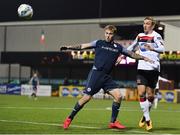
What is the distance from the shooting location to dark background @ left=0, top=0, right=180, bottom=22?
52.4 m

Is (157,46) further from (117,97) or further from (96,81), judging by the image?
(96,81)

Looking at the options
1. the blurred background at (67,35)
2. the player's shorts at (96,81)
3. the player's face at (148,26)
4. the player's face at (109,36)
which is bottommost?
the blurred background at (67,35)

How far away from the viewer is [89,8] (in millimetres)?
56219

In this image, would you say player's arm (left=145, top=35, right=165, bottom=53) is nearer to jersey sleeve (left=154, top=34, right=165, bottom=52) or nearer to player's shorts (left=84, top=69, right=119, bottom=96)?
jersey sleeve (left=154, top=34, right=165, bottom=52)

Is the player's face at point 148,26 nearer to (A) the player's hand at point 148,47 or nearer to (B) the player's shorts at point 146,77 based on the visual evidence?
(A) the player's hand at point 148,47

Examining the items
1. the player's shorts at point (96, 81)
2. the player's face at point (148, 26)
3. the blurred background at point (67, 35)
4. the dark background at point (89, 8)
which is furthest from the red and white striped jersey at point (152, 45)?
the dark background at point (89, 8)

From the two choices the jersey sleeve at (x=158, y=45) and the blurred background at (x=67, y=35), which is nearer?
the jersey sleeve at (x=158, y=45)

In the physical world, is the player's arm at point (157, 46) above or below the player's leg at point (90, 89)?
above

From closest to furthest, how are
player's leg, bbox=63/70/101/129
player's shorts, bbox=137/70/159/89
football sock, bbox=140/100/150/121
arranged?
player's leg, bbox=63/70/101/129 < football sock, bbox=140/100/150/121 < player's shorts, bbox=137/70/159/89

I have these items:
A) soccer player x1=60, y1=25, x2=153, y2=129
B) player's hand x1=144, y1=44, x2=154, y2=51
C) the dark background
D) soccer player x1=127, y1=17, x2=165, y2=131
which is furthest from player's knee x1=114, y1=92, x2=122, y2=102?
the dark background

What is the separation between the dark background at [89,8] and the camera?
172 ft

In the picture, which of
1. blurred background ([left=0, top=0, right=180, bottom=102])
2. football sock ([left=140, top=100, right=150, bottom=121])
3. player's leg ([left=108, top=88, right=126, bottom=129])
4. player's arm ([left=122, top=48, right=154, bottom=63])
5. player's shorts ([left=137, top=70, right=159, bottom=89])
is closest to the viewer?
player's arm ([left=122, top=48, right=154, bottom=63])

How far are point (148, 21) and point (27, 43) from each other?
158 feet

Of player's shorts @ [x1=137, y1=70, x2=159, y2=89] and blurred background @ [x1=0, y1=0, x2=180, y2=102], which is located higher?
player's shorts @ [x1=137, y1=70, x2=159, y2=89]
